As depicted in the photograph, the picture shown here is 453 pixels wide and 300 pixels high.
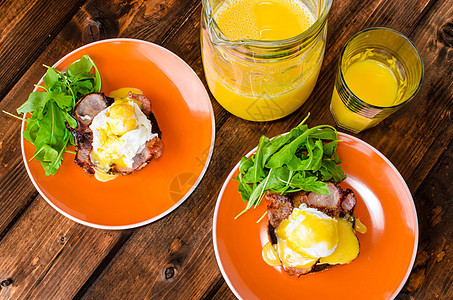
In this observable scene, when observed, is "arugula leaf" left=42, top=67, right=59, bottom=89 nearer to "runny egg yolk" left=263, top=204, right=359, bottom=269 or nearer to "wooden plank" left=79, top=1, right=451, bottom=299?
"wooden plank" left=79, top=1, right=451, bottom=299

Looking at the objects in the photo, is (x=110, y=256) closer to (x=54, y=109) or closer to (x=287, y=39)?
(x=54, y=109)

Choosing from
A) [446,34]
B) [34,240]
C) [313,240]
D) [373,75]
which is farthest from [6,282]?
[446,34]

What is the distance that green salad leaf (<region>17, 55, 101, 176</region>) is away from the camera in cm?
128

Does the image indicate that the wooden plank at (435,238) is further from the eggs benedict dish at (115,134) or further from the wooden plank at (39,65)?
the wooden plank at (39,65)

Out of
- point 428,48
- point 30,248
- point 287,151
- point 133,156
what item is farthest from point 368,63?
point 30,248

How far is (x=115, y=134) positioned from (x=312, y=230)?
0.64m

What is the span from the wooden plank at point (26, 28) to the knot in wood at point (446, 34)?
125 centimetres

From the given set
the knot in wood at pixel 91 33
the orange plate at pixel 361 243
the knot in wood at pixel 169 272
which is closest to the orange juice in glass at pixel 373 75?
the orange plate at pixel 361 243

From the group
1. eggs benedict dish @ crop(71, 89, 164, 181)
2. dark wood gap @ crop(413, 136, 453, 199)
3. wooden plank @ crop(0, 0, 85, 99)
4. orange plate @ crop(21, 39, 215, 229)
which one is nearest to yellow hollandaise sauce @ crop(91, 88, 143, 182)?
eggs benedict dish @ crop(71, 89, 164, 181)

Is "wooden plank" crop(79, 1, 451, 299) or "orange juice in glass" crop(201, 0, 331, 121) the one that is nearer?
"orange juice in glass" crop(201, 0, 331, 121)

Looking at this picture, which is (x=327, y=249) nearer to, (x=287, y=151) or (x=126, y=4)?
(x=287, y=151)

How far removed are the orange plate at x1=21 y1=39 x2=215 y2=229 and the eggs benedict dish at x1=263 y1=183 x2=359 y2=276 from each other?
290mm

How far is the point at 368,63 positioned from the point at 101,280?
113 cm

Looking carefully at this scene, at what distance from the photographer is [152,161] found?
1.36 m
